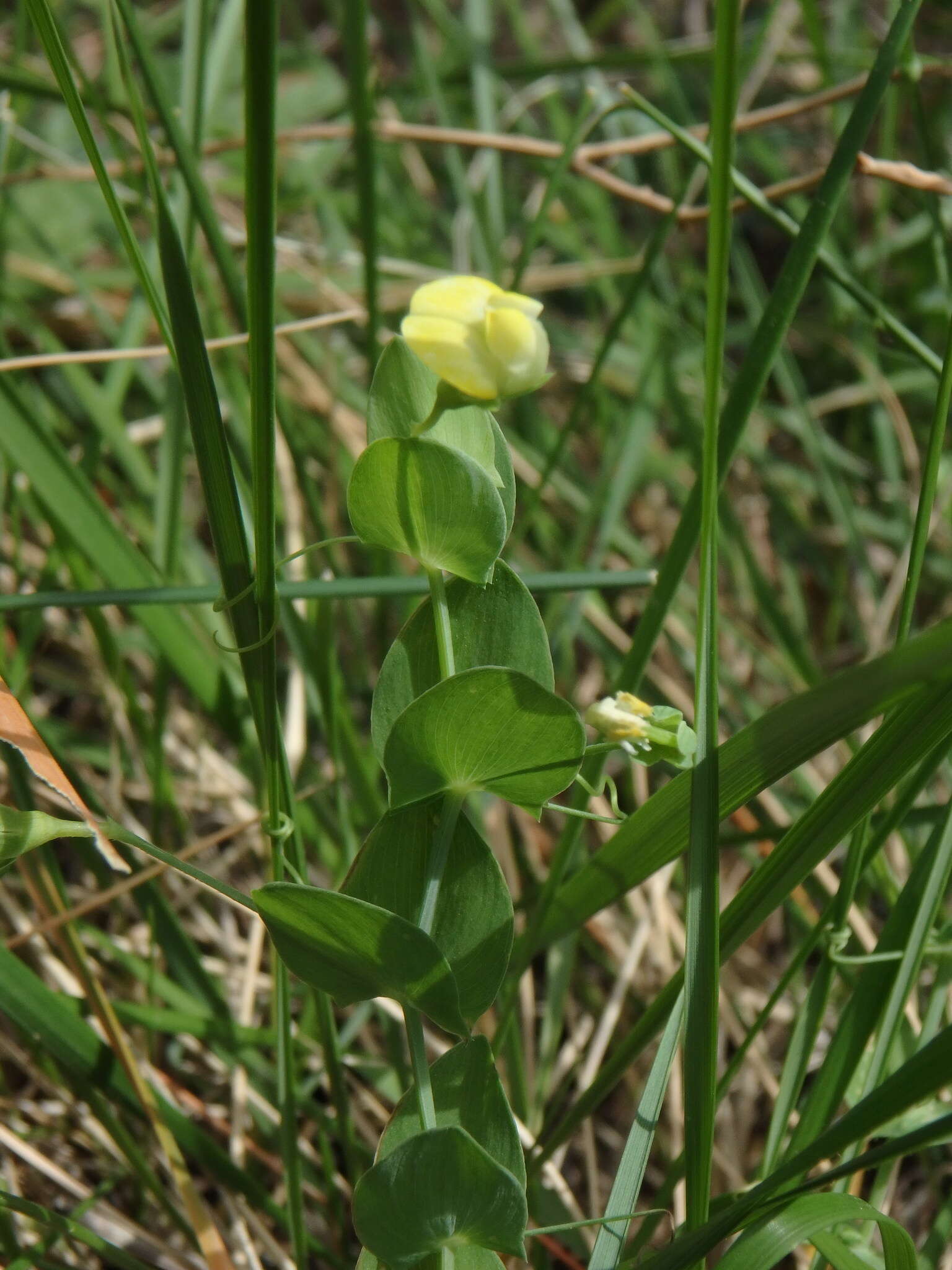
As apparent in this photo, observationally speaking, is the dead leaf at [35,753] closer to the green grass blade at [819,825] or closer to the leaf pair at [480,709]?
the leaf pair at [480,709]

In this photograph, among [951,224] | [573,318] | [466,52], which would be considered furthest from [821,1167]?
[466,52]

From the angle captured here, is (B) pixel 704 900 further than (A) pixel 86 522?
No

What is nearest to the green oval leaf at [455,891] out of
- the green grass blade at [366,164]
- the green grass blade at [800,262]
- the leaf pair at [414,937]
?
the leaf pair at [414,937]

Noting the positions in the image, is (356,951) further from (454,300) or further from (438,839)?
(454,300)

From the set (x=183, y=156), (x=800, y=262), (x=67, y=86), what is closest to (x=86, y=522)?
(x=183, y=156)

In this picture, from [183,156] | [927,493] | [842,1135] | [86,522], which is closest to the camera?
[842,1135]

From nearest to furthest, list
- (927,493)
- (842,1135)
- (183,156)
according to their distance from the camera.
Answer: (842,1135), (927,493), (183,156)

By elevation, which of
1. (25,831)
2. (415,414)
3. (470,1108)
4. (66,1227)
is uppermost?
(415,414)
